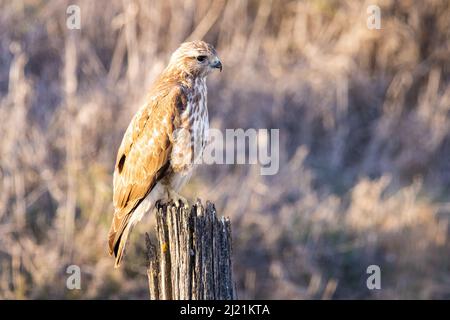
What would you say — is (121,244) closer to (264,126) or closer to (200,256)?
(200,256)

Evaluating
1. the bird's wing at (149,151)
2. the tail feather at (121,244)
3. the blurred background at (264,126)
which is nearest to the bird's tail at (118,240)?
the tail feather at (121,244)

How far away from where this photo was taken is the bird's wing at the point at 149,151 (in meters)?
5.55

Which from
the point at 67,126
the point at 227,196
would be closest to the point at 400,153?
the point at 227,196

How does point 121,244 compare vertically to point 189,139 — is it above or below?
below

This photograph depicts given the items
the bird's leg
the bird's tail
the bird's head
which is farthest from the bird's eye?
the bird's tail

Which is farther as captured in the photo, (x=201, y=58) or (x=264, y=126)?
(x=264, y=126)

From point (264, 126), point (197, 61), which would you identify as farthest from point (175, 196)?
point (264, 126)

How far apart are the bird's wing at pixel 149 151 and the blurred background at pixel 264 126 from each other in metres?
2.05

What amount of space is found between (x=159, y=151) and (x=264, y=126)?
4.22 meters

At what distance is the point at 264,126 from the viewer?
972 cm

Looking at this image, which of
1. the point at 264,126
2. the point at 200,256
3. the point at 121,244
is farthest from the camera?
the point at 264,126

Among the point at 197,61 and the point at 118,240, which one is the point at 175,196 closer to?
the point at 118,240

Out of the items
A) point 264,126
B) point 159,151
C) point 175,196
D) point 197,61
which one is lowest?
point 175,196

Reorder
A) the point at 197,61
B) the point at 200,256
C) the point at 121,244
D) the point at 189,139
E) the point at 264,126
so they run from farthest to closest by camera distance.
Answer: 1. the point at 264,126
2. the point at 197,61
3. the point at 189,139
4. the point at 121,244
5. the point at 200,256
